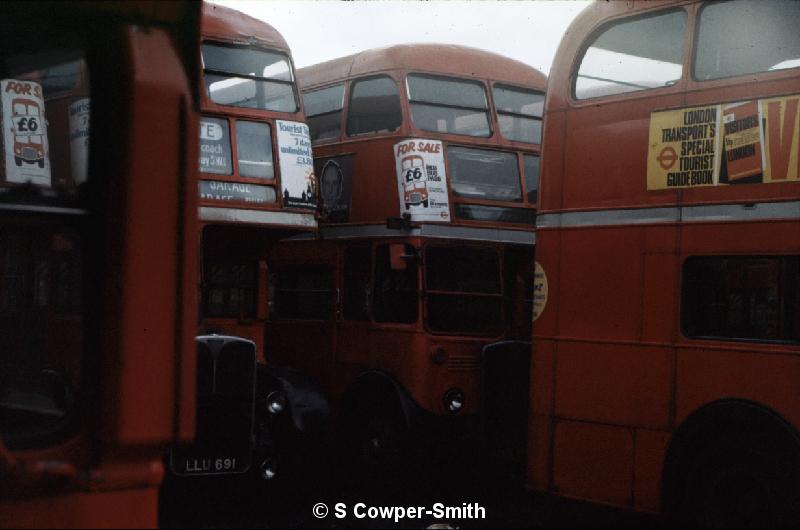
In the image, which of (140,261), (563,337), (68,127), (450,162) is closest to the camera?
(140,261)

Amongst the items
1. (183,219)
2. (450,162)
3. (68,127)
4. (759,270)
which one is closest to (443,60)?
(450,162)

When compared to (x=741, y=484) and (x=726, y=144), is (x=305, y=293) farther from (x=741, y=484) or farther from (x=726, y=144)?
(x=741, y=484)

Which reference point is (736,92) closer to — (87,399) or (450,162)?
(450,162)

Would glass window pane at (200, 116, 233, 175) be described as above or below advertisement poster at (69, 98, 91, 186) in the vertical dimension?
above

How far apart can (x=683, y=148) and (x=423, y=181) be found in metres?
3.19

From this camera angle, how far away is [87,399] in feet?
11.0

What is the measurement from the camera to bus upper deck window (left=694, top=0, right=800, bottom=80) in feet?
24.7

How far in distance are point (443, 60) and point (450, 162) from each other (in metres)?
1.13

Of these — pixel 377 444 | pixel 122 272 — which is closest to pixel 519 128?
pixel 377 444

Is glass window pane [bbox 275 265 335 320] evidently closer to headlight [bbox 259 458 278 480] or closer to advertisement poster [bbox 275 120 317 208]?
advertisement poster [bbox 275 120 317 208]

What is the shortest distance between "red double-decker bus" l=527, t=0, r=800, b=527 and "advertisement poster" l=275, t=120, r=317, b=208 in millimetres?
2463

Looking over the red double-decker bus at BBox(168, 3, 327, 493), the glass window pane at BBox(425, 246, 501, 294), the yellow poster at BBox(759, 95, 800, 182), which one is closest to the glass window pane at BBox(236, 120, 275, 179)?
the red double-decker bus at BBox(168, 3, 327, 493)

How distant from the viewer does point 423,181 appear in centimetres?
1066

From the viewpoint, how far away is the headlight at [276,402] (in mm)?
9672
